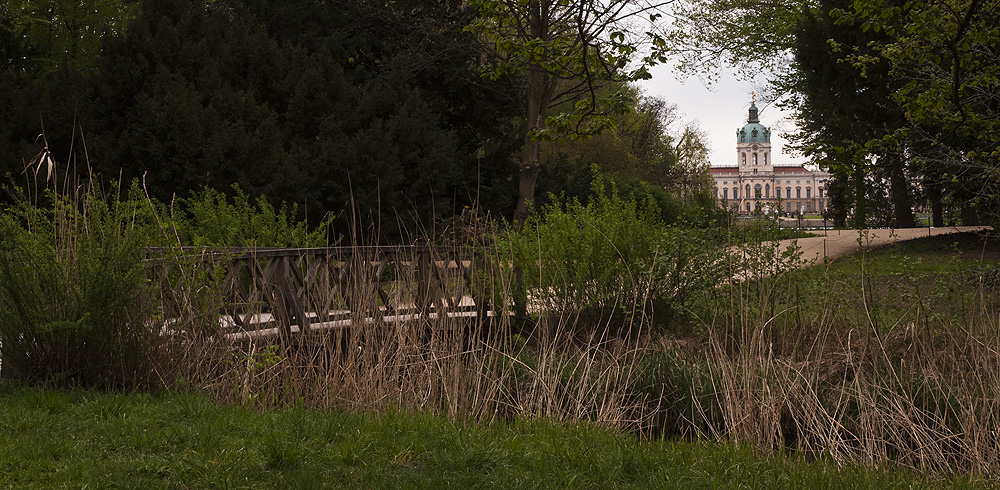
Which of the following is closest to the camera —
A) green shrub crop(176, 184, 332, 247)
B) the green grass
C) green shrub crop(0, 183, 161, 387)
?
the green grass

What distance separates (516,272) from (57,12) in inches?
567

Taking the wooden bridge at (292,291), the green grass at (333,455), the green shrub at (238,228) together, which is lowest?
the green grass at (333,455)

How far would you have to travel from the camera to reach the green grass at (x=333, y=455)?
3.61 m

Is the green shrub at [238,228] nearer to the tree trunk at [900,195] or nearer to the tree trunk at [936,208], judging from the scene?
the tree trunk at [900,195]

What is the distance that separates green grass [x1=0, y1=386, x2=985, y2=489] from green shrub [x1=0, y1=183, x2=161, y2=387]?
1.83 ft

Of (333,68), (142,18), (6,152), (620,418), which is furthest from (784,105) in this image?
(620,418)

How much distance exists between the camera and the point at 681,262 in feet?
27.0

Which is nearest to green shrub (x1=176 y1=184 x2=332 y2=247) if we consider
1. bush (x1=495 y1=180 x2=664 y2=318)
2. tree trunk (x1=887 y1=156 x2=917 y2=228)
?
bush (x1=495 y1=180 x2=664 y2=318)

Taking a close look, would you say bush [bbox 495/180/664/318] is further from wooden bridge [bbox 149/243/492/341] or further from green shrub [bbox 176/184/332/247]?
green shrub [bbox 176/184/332/247]

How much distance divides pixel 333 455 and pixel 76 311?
2235mm

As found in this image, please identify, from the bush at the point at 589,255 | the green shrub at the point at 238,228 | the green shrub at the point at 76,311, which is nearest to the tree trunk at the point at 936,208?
the bush at the point at 589,255

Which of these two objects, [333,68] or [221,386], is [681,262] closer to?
[221,386]

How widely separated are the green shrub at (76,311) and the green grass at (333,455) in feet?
1.83

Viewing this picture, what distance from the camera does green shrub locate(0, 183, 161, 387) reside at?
16.7ft
